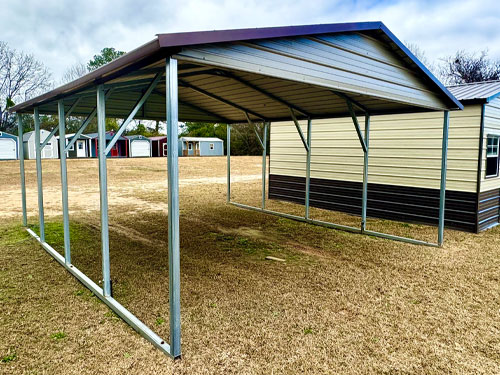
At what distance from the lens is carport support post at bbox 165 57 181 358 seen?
8.20 ft

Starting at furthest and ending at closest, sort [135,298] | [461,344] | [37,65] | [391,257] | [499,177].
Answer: [37,65]
[499,177]
[391,257]
[135,298]
[461,344]

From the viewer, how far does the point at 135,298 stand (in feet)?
12.1

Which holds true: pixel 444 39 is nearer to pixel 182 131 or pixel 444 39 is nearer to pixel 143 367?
pixel 182 131

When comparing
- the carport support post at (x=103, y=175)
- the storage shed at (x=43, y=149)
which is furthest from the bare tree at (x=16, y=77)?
the carport support post at (x=103, y=175)

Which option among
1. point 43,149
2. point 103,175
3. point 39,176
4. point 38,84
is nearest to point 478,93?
point 103,175

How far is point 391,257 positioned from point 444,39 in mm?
34693

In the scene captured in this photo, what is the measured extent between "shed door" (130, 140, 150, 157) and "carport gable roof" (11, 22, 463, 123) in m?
24.1

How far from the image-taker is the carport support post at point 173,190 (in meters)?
2.50

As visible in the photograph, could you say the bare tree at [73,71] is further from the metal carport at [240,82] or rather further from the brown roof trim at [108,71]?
the brown roof trim at [108,71]

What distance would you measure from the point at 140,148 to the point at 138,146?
0.94ft

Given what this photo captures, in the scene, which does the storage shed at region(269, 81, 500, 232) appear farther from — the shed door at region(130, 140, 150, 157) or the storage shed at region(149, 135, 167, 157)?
the storage shed at region(149, 135, 167, 157)

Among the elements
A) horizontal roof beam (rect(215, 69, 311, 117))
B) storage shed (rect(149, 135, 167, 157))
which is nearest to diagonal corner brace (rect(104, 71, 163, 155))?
horizontal roof beam (rect(215, 69, 311, 117))

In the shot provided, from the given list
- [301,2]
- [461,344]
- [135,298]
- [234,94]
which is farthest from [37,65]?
[461,344]

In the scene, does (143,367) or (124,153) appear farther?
(124,153)
